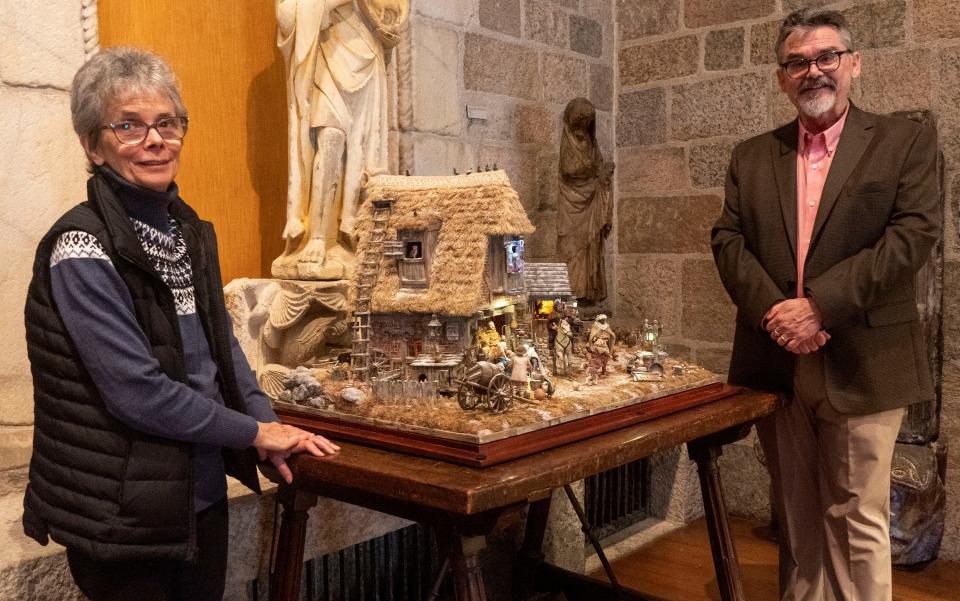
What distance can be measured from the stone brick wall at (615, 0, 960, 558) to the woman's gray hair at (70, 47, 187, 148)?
334 centimetres

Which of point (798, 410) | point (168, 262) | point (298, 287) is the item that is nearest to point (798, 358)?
point (798, 410)

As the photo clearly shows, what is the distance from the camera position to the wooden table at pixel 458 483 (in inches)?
59.8

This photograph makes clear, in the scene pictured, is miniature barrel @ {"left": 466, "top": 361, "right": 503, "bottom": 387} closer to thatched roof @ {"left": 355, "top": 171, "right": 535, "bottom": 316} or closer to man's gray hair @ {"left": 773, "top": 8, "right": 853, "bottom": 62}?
Result: thatched roof @ {"left": 355, "top": 171, "right": 535, "bottom": 316}

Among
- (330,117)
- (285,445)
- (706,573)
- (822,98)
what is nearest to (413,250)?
(285,445)

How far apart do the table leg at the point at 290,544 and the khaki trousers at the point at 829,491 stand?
150cm

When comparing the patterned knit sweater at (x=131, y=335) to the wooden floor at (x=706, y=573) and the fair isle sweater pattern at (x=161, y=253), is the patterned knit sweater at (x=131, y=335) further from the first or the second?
the wooden floor at (x=706, y=573)

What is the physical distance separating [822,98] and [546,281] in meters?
0.96

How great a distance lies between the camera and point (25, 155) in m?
2.41

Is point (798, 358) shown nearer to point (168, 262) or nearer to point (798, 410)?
point (798, 410)

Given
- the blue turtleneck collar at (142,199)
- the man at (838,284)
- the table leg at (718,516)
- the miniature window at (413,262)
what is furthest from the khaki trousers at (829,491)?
the blue turtleneck collar at (142,199)

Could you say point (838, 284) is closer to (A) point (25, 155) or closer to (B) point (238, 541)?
(B) point (238, 541)

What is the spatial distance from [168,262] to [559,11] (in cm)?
316

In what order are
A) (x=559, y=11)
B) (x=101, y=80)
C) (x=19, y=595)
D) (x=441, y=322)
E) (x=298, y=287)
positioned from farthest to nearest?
(x=559, y=11), (x=298, y=287), (x=441, y=322), (x=19, y=595), (x=101, y=80)

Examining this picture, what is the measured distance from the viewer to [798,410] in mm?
2582
